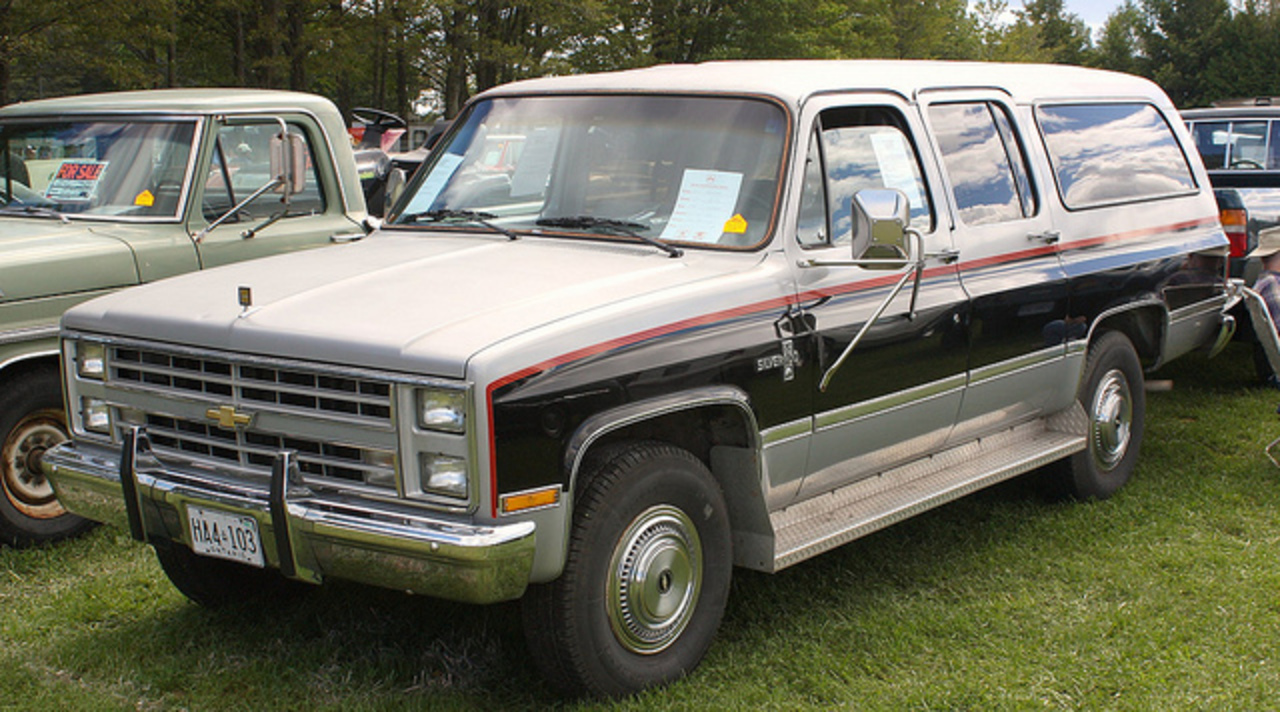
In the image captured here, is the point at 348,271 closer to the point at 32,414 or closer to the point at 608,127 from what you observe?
the point at 608,127

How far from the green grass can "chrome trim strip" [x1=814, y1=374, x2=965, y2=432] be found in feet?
2.61

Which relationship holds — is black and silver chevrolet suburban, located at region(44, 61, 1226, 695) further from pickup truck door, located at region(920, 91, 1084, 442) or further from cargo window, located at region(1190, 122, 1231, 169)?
cargo window, located at region(1190, 122, 1231, 169)

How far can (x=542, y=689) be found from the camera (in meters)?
4.32

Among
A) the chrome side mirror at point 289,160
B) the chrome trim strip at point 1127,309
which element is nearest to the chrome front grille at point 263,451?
the chrome side mirror at point 289,160

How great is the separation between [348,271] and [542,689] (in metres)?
1.60

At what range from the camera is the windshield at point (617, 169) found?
15.4 feet

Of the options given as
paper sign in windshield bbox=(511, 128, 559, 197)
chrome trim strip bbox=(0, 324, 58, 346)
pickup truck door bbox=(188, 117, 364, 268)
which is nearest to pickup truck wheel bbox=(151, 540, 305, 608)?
chrome trim strip bbox=(0, 324, 58, 346)

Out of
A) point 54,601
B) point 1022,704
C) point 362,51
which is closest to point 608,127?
point 1022,704

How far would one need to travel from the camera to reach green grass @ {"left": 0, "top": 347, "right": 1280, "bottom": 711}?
4344 mm

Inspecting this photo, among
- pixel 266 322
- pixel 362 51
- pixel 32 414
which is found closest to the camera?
pixel 266 322

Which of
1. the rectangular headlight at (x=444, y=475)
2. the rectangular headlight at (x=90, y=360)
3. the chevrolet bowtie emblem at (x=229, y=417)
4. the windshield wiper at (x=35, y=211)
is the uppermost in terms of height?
the windshield wiper at (x=35, y=211)

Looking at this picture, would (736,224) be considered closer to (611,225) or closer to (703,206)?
(703,206)

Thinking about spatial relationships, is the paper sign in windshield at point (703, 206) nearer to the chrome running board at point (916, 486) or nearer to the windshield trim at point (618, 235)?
the windshield trim at point (618, 235)

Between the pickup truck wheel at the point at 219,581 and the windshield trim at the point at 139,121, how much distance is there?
2073mm
